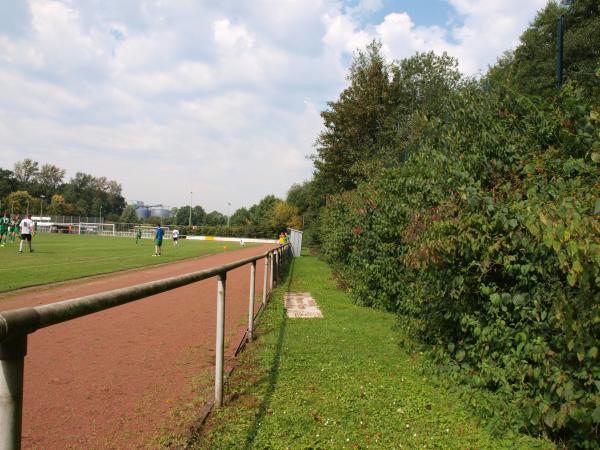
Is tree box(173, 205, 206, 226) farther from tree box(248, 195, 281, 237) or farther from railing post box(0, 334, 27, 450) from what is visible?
railing post box(0, 334, 27, 450)

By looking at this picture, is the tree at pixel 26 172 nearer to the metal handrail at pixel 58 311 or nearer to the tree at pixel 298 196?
the tree at pixel 298 196

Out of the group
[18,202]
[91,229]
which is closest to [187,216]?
[18,202]

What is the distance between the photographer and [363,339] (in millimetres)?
6637

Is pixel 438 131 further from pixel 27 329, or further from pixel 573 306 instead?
pixel 27 329

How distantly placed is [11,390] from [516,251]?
347 cm

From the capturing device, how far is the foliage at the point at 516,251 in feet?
9.00

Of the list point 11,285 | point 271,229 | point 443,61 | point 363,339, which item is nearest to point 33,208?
point 271,229

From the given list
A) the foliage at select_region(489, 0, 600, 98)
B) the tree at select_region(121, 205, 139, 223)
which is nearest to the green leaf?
the foliage at select_region(489, 0, 600, 98)

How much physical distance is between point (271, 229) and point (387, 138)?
203ft

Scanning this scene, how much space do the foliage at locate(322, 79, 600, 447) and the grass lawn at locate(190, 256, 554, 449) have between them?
1.17 feet

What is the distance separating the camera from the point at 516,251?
367 cm

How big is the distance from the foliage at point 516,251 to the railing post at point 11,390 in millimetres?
2421

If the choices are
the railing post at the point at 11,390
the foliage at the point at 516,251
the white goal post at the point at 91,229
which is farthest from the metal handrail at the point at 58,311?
the white goal post at the point at 91,229

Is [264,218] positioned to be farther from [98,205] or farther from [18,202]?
[98,205]
